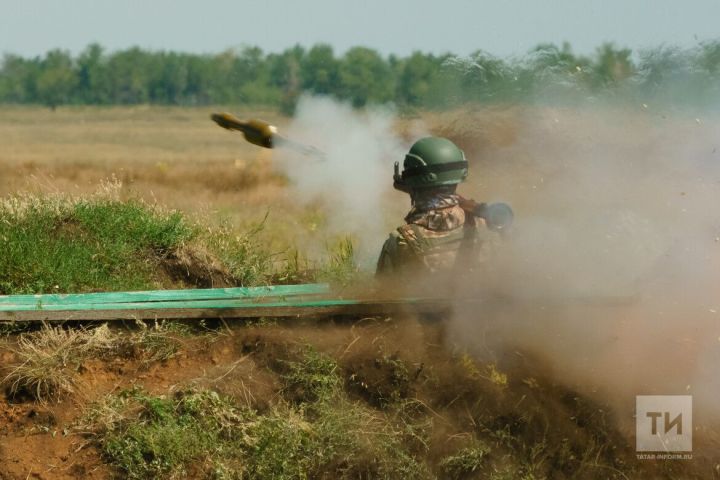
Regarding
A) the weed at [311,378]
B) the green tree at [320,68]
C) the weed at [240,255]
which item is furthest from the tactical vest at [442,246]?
the green tree at [320,68]

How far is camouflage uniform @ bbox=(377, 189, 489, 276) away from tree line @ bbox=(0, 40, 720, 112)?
7.74 feet

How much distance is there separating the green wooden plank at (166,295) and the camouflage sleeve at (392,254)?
2.80ft

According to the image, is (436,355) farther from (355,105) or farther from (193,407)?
(355,105)

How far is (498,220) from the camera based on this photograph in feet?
25.0

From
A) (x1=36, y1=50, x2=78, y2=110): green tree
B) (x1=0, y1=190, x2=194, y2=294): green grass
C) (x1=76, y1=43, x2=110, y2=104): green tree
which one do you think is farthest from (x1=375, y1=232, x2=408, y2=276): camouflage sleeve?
(x1=76, y1=43, x2=110, y2=104): green tree

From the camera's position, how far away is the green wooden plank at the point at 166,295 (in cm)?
827

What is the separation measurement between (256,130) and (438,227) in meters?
2.18

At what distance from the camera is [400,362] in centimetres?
746

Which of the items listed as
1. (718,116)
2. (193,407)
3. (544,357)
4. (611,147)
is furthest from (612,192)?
(193,407)

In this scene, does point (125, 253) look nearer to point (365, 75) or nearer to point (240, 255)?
point (240, 255)

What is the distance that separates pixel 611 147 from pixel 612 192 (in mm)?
844

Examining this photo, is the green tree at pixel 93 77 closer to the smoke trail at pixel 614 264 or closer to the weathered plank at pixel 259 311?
A: the smoke trail at pixel 614 264

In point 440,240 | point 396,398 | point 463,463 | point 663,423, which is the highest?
point 440,240

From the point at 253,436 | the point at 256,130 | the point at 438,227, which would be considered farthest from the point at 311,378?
the point at 256,130
